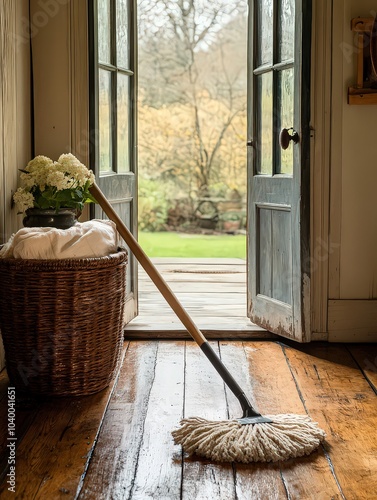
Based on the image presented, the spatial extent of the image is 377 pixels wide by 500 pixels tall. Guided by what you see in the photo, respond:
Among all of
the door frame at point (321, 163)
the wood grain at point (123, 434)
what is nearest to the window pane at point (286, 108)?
the door frame at point (321, 163)

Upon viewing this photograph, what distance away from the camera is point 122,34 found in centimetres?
423

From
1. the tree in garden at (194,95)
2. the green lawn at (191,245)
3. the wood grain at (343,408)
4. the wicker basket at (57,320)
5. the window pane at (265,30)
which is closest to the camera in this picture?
the wood grain at (343,408)

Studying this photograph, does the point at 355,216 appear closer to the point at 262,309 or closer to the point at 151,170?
the point at 262,309

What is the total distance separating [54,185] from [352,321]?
1820 millimetres

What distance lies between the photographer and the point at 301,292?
3955 millimetres

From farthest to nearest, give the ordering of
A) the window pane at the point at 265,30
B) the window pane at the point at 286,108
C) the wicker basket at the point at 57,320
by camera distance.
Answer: the window pane at the point at 265,30
the window pane at the point at 286,108
the wicker basket at the point at 57,320

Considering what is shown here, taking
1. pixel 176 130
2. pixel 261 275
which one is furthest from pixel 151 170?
pixel 261 275

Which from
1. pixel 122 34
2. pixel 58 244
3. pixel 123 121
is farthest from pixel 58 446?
pixel 122 34

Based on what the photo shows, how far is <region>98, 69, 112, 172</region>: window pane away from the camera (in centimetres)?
402

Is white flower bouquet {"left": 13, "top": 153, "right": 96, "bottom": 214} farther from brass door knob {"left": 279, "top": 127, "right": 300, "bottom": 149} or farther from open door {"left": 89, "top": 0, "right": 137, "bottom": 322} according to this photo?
brass door knob {"left": 279, "top": 127, "right": 300, "bottom": 149}

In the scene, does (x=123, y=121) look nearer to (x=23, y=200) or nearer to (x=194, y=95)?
(x=23, y=200)

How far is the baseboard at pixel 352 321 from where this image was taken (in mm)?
4062

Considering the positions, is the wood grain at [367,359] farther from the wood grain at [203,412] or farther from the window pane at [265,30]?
the window pane at [265,30]

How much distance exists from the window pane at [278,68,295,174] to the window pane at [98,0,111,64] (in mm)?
→ 942
